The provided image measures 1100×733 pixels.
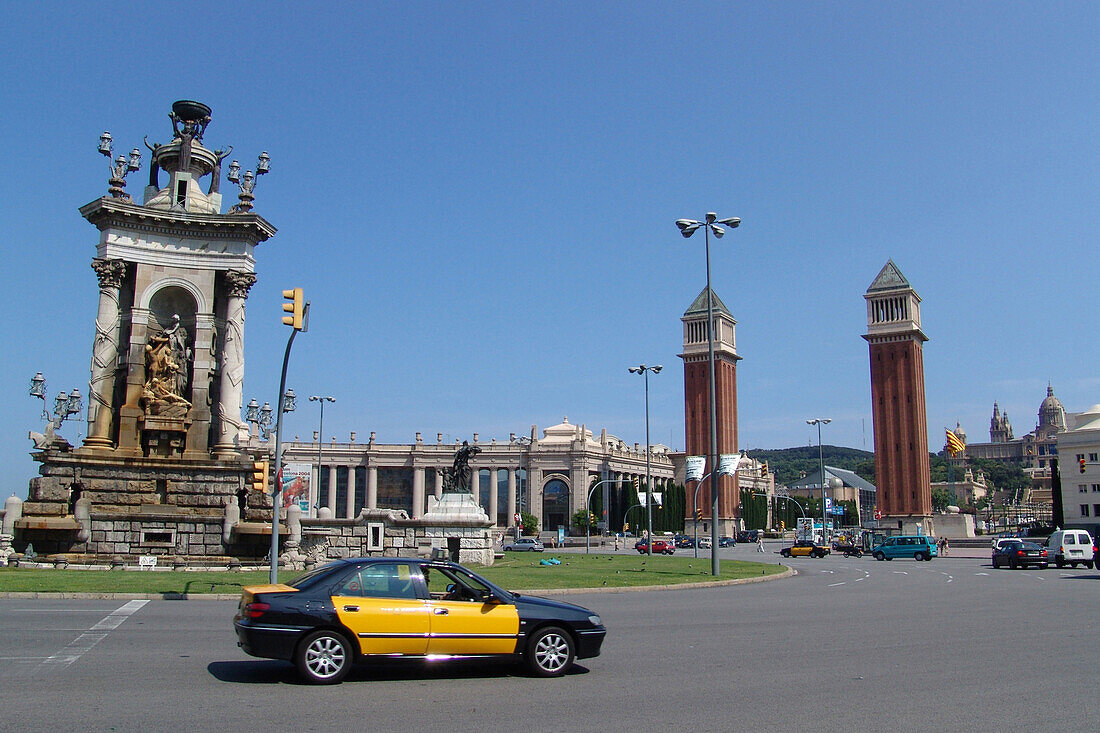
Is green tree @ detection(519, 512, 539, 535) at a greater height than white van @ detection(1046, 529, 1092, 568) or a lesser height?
lesser

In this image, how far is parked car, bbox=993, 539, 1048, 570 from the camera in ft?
122

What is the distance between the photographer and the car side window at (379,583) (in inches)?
355

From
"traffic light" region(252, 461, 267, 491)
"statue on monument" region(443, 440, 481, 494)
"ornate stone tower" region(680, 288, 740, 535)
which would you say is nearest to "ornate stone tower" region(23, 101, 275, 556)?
"traffic light" region(252, 461, 267, 491)

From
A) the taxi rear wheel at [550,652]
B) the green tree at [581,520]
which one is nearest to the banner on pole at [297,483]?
the taxi rear wheel at [550,652]

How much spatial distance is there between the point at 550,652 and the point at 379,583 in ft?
6.35

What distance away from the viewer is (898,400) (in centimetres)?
10900

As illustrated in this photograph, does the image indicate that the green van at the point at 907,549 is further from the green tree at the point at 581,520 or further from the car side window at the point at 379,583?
the green tree at the point at 581,520

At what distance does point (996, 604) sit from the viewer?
18.8 meters

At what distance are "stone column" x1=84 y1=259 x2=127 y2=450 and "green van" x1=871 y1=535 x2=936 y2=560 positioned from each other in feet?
134

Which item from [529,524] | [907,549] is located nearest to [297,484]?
[907,549]

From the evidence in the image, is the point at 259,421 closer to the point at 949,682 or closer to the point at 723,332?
the point at 949,682

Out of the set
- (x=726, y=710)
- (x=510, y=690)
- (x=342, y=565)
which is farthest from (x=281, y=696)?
(x=726, y=710)

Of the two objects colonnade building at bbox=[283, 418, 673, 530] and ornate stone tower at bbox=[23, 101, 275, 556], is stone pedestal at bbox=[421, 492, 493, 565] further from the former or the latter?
colonnade building at bbox=[283, 418, 673, 530]

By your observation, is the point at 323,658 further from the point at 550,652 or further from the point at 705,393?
the point at 705,393
